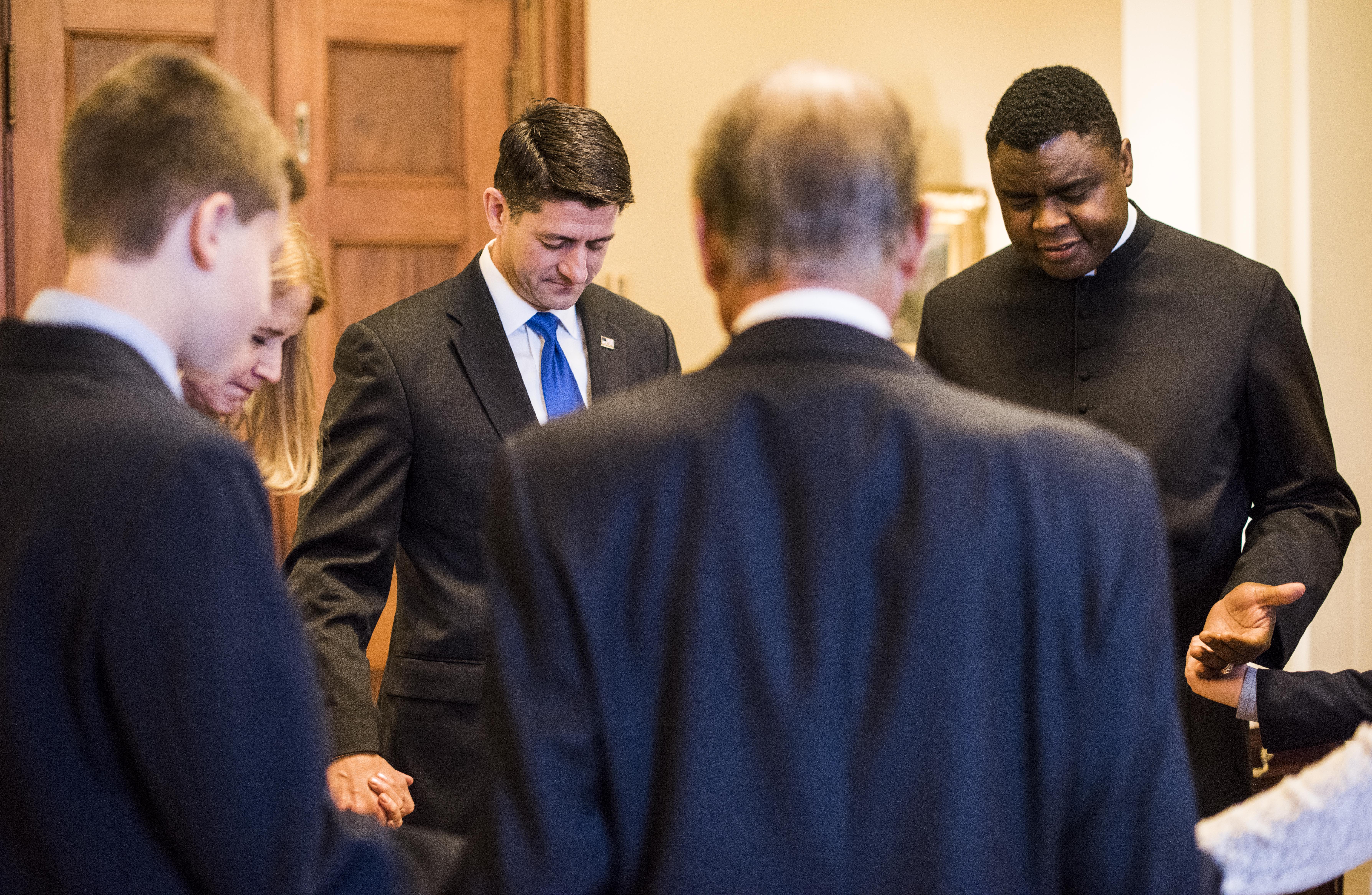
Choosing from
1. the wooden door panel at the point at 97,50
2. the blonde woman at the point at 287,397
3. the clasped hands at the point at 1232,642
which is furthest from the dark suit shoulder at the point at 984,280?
the wooden door panel at the point at 97,50

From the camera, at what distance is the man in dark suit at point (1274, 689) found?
1814mm

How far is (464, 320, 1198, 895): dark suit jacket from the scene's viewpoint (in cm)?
94

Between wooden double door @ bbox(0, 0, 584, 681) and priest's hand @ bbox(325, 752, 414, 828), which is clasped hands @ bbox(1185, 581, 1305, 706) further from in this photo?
wooden double door @ bbox(0, 0, 584, 681)

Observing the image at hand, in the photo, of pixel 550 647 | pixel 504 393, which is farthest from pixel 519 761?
pixel 504 393

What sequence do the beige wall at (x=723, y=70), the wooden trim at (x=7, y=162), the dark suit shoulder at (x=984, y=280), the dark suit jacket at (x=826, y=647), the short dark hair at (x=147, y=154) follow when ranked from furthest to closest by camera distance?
1. the beige wall at (x=723, y=70)
2. the wooden trim at (x=7, y=162)
3. the dark suit shoulder at (x=984, y=280)
4. the short dark hair at (x=147, y=154)
5. the dark suit jacket at (x=826, y=647)

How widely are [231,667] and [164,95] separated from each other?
1.59 ft

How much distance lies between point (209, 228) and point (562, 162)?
119cm

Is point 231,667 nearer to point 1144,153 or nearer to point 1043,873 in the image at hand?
point 1043,873

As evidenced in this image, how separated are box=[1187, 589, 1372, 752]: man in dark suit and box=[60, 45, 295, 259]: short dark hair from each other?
4.79 ft

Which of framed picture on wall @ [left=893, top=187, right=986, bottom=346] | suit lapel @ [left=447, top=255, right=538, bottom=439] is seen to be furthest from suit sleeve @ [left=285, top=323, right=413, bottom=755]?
framed picture on wall @ [left=893, top=187, right=986, bottom=346]

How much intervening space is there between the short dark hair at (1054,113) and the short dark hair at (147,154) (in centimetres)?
146

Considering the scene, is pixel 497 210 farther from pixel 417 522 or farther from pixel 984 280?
pixel 984 280

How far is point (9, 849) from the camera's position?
1.03 meters

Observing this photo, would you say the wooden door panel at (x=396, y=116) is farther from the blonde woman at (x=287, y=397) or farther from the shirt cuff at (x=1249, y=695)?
the shirt cuff at (x=1249, y=695)
